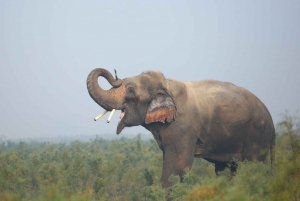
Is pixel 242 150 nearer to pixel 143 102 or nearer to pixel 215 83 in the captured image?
pixel 215 83

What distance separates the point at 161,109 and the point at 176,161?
111 cm

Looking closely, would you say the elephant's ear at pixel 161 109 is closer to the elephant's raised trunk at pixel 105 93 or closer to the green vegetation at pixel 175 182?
the elephant's raised trunk at pixel 105 93

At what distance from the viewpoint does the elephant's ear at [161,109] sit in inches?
431

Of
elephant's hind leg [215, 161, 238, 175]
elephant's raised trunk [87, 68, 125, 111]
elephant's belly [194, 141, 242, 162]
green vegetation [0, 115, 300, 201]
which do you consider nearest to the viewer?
green vegetation [0, 115, 300, 201]

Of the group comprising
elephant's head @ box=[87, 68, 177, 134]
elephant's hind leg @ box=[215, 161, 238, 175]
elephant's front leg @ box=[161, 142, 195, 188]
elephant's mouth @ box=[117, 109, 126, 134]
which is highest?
elephant's head @ box=[87, 68, 177, 134]

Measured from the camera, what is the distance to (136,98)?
36.1 feet

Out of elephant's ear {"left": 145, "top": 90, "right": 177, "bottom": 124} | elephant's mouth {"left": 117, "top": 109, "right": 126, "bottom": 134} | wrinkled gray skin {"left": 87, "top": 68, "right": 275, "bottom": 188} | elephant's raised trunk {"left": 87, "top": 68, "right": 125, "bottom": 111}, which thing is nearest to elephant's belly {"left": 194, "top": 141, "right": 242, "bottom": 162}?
wrinkled gray skin {"left": 87, "top": 68, "right": 275, "bottom": 188}

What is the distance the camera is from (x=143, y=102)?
11.1 m

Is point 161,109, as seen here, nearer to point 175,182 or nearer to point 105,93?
point 105,93

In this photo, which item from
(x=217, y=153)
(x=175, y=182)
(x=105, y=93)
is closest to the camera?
(x=175, y=182)

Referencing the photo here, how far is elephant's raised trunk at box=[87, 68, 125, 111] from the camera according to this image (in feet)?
35.4

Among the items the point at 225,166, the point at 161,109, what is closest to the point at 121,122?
the point at 161,109

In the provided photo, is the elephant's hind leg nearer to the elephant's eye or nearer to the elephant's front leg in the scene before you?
the elephant's front leg

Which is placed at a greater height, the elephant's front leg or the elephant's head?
the elephant's head
